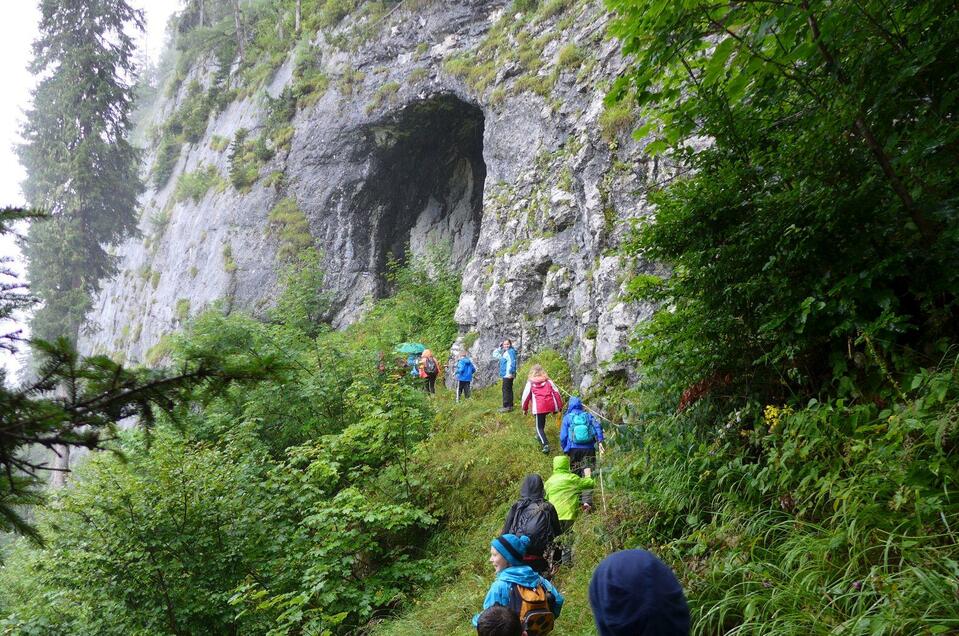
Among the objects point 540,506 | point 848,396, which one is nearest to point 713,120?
point 848,396

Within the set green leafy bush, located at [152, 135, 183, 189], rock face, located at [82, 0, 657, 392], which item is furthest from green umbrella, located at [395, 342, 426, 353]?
green leafy bush, located at [152, 135, 183, 189]

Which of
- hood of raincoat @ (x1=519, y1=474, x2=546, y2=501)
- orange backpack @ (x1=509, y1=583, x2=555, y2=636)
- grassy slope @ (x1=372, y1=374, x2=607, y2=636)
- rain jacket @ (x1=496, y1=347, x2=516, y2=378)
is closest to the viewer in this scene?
orange backpack @ (x1=509, y1=583, x2=555, y2=636)

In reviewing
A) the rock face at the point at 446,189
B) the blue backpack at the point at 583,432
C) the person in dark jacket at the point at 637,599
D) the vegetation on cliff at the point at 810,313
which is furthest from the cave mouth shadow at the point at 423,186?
the person in dark jacket at the point at 637,599

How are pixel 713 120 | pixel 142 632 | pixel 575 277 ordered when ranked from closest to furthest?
pixel 713 120, pixel 142 632, pixel 575 277

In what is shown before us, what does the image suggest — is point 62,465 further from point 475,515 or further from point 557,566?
point 557,566

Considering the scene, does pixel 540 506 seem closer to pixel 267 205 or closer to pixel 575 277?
pixel 575 277

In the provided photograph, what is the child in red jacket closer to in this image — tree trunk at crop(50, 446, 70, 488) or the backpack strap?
the backpack strap

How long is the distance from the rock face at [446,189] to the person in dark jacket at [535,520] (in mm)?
2349

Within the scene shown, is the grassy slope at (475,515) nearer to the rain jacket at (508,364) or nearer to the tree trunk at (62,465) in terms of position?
the rain jacket at (508,364)

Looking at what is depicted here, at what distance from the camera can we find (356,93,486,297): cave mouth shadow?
20922mm

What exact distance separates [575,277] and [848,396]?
801 cm

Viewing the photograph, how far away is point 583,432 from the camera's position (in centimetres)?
671

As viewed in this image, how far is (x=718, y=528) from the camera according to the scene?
11.7ft

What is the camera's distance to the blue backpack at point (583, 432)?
6.71 m
